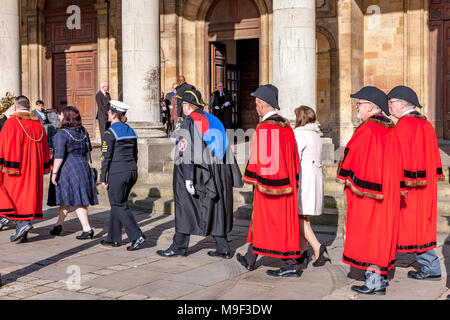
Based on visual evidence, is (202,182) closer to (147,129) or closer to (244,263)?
(244,263)

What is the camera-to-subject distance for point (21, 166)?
831 centimetres

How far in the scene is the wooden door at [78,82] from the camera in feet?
63.3

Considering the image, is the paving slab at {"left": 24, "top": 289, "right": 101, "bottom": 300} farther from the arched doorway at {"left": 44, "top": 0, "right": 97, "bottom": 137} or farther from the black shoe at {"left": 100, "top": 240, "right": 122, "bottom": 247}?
the arched doorway at {"left": 44, "top": 0, "right": 97, "bottom": 137}

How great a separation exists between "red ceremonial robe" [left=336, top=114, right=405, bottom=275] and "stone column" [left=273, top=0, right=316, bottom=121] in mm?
5388

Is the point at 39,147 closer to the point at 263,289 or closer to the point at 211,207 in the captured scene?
the point at 211,207

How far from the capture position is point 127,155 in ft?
25.3

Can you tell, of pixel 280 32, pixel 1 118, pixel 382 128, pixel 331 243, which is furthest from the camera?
pixel 280 32

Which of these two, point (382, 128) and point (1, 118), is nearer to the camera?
point (382, 128)

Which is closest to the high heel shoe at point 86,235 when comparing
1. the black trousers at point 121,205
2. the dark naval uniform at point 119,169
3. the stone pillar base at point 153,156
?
the black trousers at point 121,205

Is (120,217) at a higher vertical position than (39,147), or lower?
lower

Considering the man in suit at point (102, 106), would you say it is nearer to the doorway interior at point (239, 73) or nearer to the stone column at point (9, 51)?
the stone column at point (9, 51)

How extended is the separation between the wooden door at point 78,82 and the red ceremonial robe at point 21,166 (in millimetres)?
10939

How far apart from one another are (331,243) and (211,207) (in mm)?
1820

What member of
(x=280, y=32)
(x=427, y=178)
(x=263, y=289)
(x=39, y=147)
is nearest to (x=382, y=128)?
(x=427, y=178)
